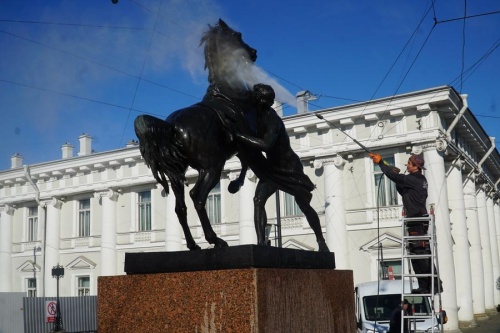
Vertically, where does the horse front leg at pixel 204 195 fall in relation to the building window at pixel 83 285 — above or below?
above

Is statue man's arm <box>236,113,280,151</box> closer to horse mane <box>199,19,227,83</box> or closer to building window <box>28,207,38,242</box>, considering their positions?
horse mane <box>199,19,227,83</box>

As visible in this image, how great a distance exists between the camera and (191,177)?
105 ft

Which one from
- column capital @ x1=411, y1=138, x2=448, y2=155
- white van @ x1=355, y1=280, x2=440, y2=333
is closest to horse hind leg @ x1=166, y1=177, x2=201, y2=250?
white van @ x1=355, y1=280, x2=440, y2=333

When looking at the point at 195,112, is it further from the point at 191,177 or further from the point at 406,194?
the point at 191,177

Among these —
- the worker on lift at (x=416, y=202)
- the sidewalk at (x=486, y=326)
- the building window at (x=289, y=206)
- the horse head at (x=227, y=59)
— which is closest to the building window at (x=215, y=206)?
the building window at (x=289, y=206)

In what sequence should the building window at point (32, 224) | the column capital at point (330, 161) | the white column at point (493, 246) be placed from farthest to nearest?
the building window at point (32, 224) → the white column at point (493, 246) → the column capital at point (330, 161)

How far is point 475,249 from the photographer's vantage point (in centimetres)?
3100

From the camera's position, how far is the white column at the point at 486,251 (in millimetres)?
32531

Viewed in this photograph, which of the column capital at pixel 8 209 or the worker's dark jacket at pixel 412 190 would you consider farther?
the column capital at pixel 8 209

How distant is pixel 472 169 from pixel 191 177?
45.2ft

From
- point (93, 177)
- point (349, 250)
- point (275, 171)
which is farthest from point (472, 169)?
point (275, 171)

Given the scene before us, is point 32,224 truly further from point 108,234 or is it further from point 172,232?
point 172,232

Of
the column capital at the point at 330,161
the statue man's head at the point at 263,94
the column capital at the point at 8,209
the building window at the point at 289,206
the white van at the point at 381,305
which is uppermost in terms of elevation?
the column capital at the point at 330,161

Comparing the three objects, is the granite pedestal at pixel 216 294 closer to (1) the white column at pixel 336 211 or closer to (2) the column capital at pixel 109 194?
(1) the white column at pixel 336 211
